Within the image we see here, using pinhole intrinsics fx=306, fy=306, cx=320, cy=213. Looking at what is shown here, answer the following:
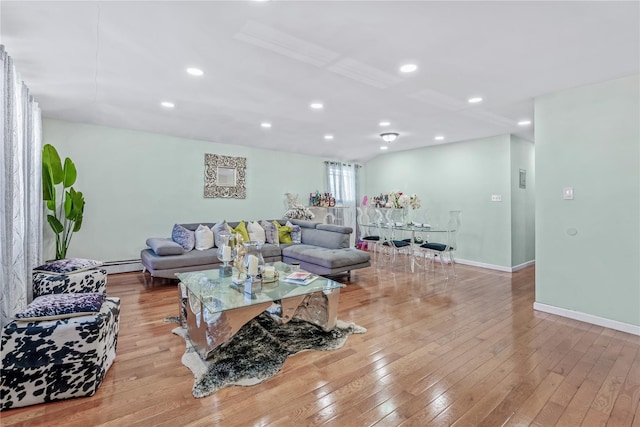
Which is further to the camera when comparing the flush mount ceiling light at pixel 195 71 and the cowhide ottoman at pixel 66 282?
the flush mount ceiling light at pixel 195 71

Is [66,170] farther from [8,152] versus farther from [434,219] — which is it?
[434,219]

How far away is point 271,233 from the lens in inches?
212

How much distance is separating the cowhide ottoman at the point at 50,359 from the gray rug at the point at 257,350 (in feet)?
1.95

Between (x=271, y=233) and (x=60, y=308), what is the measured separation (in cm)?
359

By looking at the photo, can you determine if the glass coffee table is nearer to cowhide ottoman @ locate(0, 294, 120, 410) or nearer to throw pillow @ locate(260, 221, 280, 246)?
cowhide ottoman @ locate(0, 294, 120, 410)

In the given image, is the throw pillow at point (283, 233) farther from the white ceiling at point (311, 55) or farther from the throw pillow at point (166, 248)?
the white ceiling at point (311, 55)

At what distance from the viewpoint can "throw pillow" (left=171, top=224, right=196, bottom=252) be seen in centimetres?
457

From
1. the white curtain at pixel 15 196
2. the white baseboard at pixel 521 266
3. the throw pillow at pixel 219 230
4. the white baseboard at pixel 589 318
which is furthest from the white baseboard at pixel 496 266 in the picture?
the white curtain at pixel 15 196

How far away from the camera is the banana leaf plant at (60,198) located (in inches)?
152

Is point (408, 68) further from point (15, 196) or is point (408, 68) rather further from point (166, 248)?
point (166, 248)

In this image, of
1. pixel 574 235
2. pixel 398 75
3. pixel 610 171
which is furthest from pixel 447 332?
pixel 398 75

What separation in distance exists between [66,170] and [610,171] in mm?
6193

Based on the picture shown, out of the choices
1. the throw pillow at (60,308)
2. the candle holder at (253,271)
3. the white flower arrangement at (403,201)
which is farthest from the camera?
the white flower arrangement at (403,201)

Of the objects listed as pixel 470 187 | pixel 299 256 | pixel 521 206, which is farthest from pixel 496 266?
pixel 299 256
